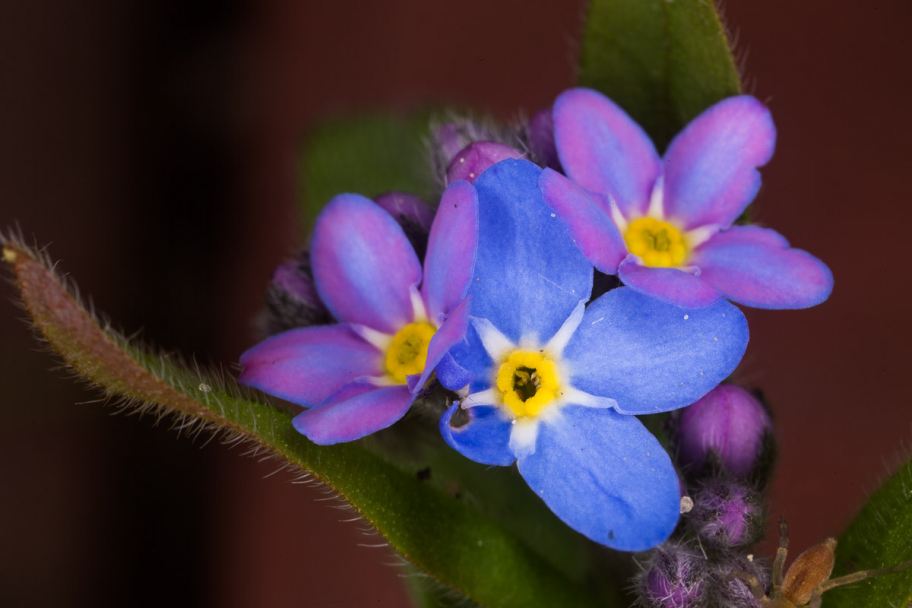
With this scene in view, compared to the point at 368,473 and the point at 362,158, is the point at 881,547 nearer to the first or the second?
the point at 368,473

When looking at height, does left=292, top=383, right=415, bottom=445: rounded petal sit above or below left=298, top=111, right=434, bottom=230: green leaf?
below

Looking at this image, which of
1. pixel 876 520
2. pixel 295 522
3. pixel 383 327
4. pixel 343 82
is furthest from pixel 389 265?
pixel 343 82

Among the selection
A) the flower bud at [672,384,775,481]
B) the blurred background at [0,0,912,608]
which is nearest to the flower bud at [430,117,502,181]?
the flower bud at [672,384,775,481]

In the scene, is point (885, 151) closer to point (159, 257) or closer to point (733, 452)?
point (733, 452)

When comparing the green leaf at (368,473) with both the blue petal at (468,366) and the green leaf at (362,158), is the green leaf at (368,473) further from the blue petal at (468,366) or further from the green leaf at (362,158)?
the green leaf at (362,158)

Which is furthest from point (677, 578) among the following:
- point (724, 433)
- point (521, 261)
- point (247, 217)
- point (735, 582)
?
point (247, 217)

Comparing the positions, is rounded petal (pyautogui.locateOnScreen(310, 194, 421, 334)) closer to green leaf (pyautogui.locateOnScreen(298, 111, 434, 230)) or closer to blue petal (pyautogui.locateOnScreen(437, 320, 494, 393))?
blue petal (pyautogui.locateOnScreen(437, 320, 494, 393))
